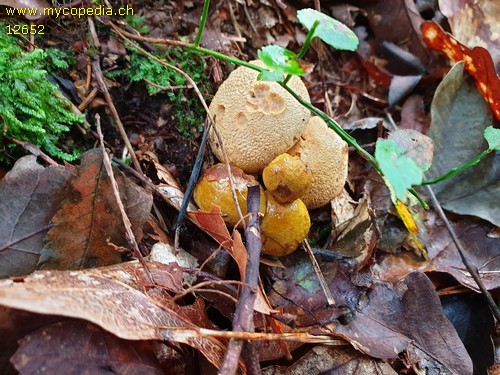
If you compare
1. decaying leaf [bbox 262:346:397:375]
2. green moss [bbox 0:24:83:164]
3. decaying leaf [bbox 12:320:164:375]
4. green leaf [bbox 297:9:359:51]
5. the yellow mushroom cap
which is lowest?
decaying leaf [bbox 262:346:397:375]

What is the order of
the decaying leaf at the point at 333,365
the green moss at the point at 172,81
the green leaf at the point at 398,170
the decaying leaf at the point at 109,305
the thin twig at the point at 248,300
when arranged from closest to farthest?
the decaying leaf at the point at 109,305, the thin twig at the point at 248,300, the green leaf at the point at 398,170, the decaying leaf at the point at 333,365, the green moss at the point at 172,81

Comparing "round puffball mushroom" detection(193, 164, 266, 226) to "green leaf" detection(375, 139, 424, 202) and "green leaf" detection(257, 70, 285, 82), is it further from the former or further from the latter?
"green leaf" detection(375, 139, 424, 202)

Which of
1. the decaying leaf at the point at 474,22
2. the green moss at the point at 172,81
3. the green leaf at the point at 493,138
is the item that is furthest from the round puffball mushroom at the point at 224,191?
the decaying leaf at the point at 474,22

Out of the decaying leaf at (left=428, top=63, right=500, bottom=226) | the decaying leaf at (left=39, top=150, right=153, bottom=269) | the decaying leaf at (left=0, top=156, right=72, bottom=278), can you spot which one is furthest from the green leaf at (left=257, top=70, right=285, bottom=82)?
the decaying leaf at (left=428, top=63, right=500, bottom=226)

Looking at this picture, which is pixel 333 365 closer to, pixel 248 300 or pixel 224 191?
pixel 248 300

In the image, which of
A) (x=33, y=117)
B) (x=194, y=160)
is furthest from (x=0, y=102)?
(x=194, y=160)

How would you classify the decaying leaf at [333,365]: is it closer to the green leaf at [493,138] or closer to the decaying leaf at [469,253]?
the decaying leaf at [469,253]

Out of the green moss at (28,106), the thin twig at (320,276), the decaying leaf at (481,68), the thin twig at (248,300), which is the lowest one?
the thin twig at (320,276)

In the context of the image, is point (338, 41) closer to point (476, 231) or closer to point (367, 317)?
point (367, 317)
